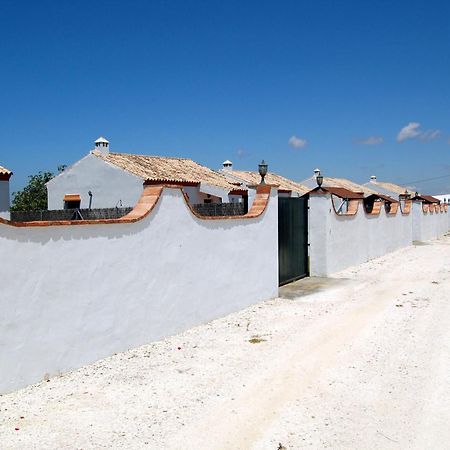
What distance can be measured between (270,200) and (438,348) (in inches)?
195

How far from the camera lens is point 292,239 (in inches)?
512

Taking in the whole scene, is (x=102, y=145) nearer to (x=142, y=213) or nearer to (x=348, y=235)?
(x=348, y=235)

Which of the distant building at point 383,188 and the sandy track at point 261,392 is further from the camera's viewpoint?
the distant building at point 383,188

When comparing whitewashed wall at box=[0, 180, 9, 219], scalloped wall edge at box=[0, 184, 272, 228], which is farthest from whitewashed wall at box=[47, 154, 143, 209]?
scalloped wall edge at box=[0, 184, 272, 228]

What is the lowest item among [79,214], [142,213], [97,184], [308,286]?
[308,286]

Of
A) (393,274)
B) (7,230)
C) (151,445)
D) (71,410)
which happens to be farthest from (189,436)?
(393,274)

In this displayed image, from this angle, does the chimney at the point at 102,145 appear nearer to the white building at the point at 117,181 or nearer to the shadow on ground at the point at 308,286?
the white building at the point at 117,181

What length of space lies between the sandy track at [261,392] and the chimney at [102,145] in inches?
746

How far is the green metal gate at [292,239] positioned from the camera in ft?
40.2

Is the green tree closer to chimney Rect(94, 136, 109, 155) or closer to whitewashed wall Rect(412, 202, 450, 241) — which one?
chimney Rect(94, 136, 109, 155)

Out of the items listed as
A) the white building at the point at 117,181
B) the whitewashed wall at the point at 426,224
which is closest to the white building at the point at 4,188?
the white building at the point at 117,181

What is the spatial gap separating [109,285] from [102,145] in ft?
67.0

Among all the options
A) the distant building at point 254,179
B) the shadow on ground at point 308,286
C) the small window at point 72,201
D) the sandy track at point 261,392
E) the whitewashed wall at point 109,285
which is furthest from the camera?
the distant building at point 254,179

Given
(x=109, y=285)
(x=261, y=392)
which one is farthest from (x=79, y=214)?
(x=261, y=392)
